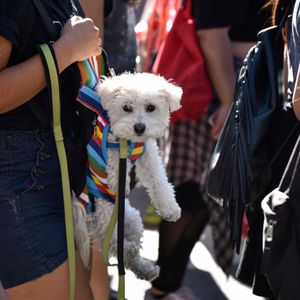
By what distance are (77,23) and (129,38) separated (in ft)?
2.80

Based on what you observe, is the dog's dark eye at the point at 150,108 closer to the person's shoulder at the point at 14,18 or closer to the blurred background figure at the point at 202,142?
the person's shoulder at the point at 14,18

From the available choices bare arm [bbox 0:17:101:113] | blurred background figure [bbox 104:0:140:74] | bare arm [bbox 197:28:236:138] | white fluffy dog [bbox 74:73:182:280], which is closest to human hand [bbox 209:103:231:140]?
bare arm [bbox 197:28:236:138]

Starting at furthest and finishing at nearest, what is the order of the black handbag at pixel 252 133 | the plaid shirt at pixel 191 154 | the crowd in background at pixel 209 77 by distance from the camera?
the plaid shirt at pixel 191 154 → the crowd in background at pixel 209 77 → the black handbag at pixel 252 133

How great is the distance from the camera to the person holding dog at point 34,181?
1899mm

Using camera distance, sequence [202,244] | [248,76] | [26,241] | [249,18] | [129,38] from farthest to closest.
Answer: [202,244] < [249,18] < [129,38] < [248,76] < [26,241]

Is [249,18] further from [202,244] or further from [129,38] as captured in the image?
[202,244]

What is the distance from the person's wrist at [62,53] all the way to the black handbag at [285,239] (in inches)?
28.8

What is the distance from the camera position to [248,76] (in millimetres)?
2281

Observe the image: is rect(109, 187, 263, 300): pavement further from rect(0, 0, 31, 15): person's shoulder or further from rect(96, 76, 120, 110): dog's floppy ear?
rect(0, 0, 31, 15): person's shoulder

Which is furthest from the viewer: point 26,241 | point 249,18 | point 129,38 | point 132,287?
point 132,287

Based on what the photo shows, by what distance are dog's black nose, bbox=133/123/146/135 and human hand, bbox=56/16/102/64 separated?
0.25 metres

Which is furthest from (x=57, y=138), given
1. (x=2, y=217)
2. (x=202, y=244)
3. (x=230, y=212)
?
(x=202, y=244)

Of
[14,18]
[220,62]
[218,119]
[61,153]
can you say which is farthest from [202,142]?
[14,18]

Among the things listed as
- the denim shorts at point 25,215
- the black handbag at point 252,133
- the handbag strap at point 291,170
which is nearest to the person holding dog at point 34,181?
the denim shorts at point 25,215
